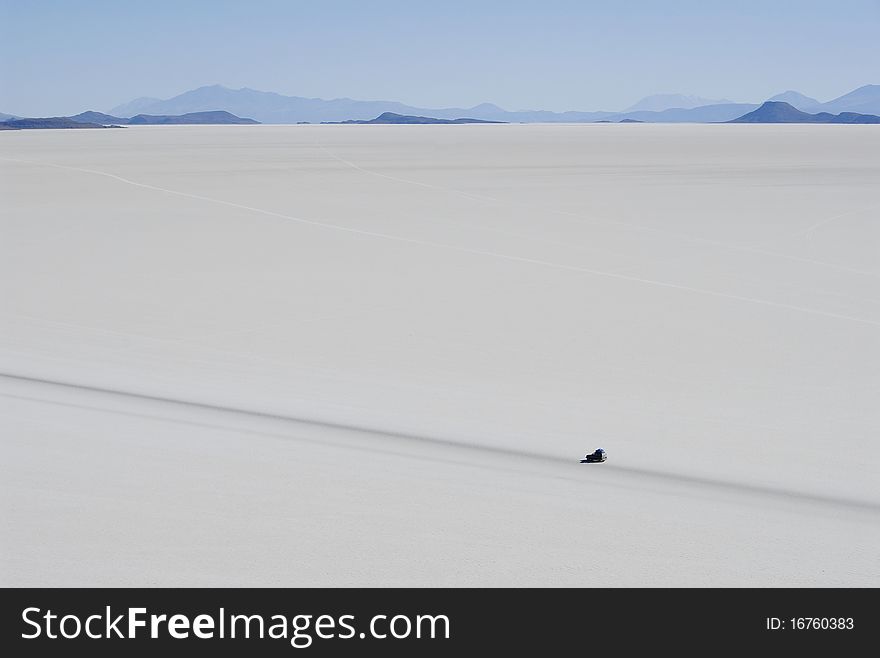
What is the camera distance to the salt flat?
14.0ft

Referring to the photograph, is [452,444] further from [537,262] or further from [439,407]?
[537,262]

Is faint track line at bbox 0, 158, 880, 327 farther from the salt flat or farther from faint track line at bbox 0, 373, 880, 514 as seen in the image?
faint track line at bbox 0, 373, 880, 514

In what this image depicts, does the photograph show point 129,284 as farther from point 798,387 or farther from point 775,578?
point 775,578

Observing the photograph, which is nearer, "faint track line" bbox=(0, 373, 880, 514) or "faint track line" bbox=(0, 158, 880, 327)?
"faint track line" bbox=(0, 373, 880, 514)

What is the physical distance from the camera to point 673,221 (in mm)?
16391

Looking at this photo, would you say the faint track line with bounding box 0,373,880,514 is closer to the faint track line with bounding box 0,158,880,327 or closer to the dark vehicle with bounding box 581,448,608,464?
the dark vehicle with bounding box 581,448,608,464

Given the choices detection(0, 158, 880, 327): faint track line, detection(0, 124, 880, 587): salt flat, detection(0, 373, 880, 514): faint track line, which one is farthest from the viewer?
detection(0, 158, 880, 327): faint track line

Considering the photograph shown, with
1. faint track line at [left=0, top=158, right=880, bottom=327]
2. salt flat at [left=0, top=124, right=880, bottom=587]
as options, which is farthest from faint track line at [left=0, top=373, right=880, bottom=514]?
faint track line at [left=0, top=158, right=880, bottom=327]

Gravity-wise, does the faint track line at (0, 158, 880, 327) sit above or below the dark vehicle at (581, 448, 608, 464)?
above

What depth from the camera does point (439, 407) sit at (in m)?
6.27

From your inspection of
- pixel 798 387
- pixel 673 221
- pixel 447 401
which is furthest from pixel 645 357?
pixel 673 221

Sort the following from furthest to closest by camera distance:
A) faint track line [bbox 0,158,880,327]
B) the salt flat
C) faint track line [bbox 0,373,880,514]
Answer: faint track line [bbox 0,158,880,327] < faint track line [bbox 0,373,880,514] < the salt flat

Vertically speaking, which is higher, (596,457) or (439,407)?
(439,407)

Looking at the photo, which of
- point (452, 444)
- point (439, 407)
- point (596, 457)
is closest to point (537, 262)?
point (439, 407)
